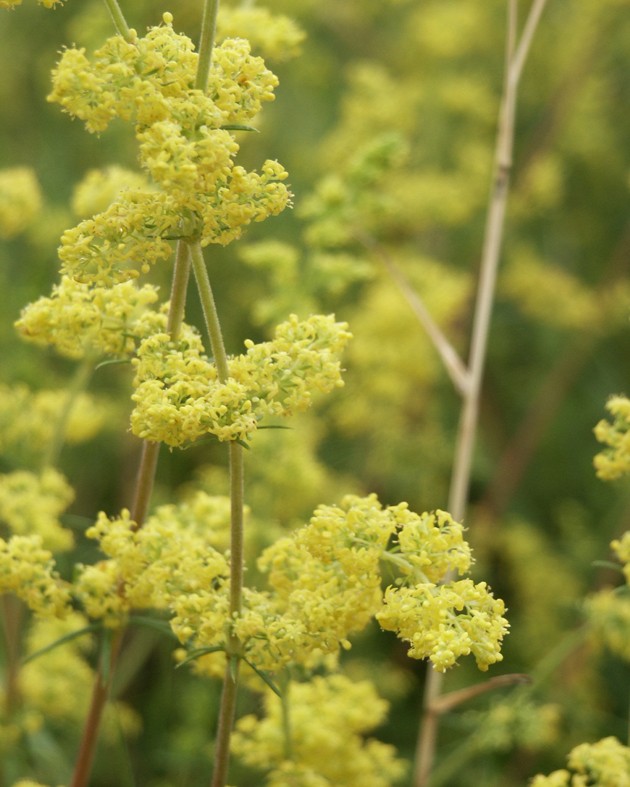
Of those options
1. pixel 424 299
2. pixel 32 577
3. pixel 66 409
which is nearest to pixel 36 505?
pixel 66 409

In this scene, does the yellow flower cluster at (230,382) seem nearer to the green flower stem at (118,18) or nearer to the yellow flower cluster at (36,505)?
the green flower stem at (118,18)

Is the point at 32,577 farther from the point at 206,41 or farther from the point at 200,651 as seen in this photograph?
the point at 206,41

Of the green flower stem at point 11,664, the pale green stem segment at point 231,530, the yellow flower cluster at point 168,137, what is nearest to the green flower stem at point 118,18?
the yellow flower cluster at point 168,137

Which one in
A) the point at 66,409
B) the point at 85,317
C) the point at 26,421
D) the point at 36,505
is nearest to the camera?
the point at 85,317

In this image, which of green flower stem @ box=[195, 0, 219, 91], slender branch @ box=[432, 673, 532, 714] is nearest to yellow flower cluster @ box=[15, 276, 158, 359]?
green flower stem @ box=[195, 0, 219, 91]

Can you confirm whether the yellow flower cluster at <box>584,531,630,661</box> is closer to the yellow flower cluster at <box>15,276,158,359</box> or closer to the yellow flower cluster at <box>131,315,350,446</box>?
the yellow flower cluster at <box>131,315,350,446</box>

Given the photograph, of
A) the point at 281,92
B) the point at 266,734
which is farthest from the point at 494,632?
the point at 281,92

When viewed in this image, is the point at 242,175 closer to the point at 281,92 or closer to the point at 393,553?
the point at 393,553
